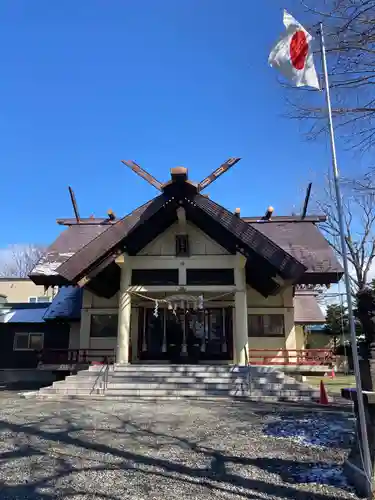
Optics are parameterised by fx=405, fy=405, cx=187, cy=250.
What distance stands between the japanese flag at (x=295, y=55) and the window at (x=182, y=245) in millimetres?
10143

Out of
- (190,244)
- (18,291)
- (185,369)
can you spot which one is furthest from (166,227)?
(18,291)

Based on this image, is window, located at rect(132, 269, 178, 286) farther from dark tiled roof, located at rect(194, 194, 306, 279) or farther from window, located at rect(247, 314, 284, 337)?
window, located at rect(247, 314, 284, 337)

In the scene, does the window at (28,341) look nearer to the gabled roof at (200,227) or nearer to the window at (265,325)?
the gabled roof at (200,227)

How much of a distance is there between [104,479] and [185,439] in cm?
212

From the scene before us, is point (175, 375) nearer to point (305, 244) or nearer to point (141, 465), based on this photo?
point (141, 465)

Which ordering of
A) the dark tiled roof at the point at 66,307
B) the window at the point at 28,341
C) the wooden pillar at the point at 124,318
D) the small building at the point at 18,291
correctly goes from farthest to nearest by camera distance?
the small building at the point at 18,291 → the window at the point at 28,341 → the dark tiled roof at the point at 66,307 → the wooden pillar at the point at 124,318

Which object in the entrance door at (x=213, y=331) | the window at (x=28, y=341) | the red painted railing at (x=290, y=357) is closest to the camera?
the red painted railing at (x=290, y=357)

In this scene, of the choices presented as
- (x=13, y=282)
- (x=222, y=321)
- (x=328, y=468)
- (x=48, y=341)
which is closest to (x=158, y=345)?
(x=222, y=321)

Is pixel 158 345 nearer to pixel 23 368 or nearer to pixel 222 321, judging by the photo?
pixel 222 321

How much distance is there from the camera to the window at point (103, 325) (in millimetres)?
17562

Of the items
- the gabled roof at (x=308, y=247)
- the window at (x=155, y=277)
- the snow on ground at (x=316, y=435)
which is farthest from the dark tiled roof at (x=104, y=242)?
the snow on ground at (x=316, y=435)

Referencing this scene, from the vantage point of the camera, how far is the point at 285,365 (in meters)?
16.0

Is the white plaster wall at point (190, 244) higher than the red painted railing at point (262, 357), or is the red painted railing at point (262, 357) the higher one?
the white plaster wall at point (190, 244)

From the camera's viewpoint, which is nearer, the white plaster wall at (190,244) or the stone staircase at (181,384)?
the stone staircase at (181,384)
